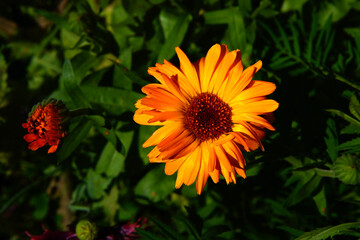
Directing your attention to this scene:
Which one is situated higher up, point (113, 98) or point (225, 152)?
point (113, 98)

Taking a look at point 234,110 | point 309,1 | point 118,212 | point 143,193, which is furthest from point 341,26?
point 118,212

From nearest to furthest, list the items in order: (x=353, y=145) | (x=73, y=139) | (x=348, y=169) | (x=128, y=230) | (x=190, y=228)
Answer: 1. (x=348, y=169)
2. (x=353, y=145)
3. (x=73, y=139)
4. (x=190, y=228)
5. (x=128, y=230)

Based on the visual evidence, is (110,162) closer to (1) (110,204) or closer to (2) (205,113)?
(1) (110,204)

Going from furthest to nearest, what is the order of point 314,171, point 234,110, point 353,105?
point 314,171 < point 234,110 < point 353,105

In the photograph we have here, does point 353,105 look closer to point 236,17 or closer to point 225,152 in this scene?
point 225,152

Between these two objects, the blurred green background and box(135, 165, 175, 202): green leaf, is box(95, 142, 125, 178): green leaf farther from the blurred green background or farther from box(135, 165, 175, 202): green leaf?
box(135, 165, 175, 202): green leaf

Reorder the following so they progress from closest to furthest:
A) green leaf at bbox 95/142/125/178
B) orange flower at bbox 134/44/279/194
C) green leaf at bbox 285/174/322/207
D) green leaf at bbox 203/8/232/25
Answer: orange flower at bbox 134/44/279/194
green leaf at bbox 285/174/322/207
green leaf at bbox 95/142/125/178
green leaf at bbox 203/8/232/25

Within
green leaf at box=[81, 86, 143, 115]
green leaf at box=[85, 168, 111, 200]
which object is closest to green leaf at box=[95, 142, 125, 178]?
green leaf at box=[85, 168, 111, 200]

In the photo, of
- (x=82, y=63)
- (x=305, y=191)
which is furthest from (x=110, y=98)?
(x=305, y=191)
